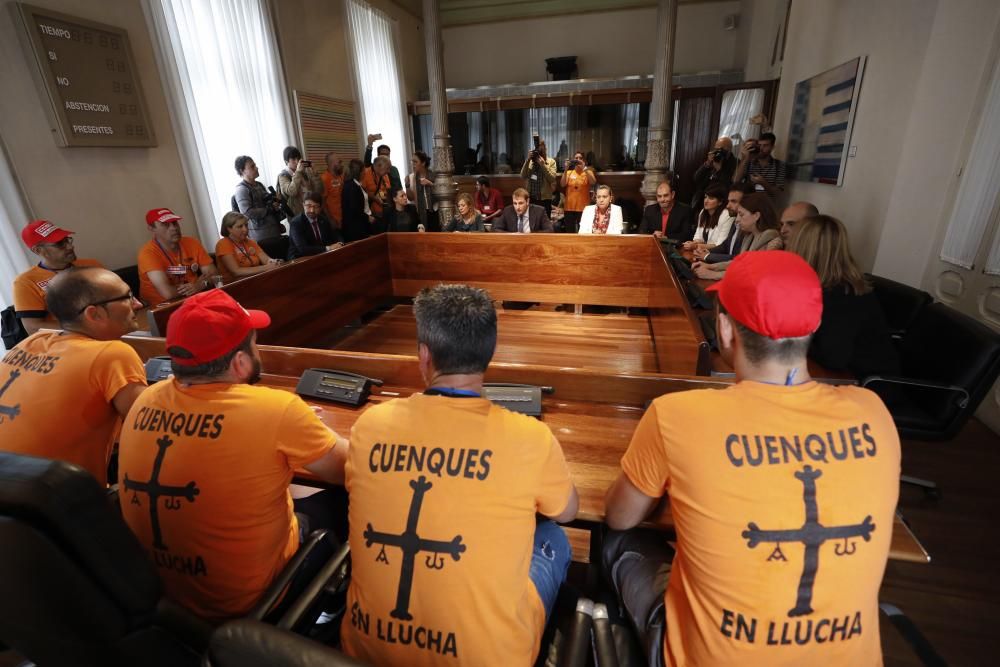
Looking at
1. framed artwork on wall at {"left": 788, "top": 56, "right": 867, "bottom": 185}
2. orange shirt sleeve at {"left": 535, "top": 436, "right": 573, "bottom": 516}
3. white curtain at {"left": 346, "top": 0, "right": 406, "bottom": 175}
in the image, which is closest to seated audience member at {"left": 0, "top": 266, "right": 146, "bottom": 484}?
orange shirt sleeve at {"left": 535, "top": 436, "right": 573, "bottom": 516}

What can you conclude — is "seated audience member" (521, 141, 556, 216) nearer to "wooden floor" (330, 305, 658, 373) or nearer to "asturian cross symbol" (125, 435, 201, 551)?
"wooden floor" (330, 305, 658, 373)

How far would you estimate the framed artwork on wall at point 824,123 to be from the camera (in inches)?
142

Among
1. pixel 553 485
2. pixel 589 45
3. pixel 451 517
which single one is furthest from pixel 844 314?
pixel 589 45

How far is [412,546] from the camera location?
75 cm

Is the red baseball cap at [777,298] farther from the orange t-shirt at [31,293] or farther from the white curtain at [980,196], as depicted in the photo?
the orange t-shirt at [31,293]

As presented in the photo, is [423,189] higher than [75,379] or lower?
higher

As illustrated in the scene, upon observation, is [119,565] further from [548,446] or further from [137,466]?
[548,446]

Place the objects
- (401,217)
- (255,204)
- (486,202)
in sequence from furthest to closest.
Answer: (486,202), (401,217), (255,204)

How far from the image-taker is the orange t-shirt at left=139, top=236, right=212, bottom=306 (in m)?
2.72

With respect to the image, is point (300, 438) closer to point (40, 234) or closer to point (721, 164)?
point (40, 234)

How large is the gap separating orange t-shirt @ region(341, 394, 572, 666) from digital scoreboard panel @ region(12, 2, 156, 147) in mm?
3718

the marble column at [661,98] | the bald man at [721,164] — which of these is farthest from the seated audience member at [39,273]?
the bald man at [721,164]

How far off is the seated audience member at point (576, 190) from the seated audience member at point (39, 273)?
190 inches

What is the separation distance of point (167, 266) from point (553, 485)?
2.93 m
